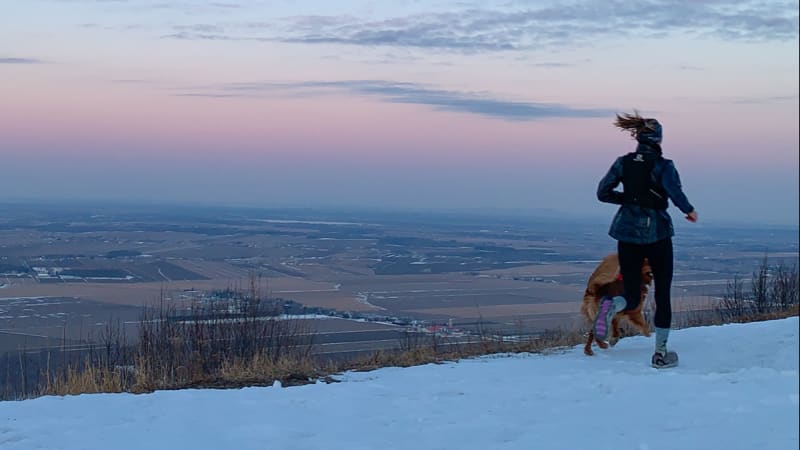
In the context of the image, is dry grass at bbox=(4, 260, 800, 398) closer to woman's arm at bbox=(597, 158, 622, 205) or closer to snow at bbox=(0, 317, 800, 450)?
snow at bbox=(0, 317, 800, 450)

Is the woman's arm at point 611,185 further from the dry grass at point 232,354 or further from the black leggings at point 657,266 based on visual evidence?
the dry grass at point 232,354

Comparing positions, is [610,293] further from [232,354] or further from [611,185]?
[232,354]

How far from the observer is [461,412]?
5.75 metres

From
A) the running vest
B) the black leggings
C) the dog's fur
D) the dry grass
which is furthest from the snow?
the running vest

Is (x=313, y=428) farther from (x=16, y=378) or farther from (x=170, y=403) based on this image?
(x=16, y=378)

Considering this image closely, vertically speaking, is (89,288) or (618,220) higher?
(618,220)

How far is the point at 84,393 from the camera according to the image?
6.58 m

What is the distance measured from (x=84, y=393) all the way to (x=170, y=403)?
95 cm

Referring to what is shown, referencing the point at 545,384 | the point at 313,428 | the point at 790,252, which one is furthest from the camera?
the point at 790,252

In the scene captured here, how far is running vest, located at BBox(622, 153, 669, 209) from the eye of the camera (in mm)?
7039

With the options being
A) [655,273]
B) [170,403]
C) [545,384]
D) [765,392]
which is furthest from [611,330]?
[170,403]

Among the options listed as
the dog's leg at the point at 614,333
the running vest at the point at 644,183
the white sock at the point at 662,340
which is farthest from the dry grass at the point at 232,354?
the running vest at the point at 644,183

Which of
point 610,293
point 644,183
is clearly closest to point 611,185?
point 644,183

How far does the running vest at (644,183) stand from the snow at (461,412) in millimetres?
1308
